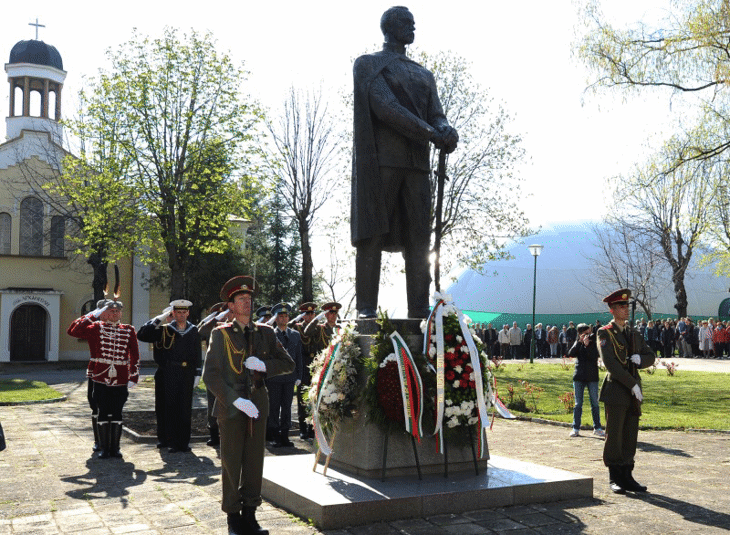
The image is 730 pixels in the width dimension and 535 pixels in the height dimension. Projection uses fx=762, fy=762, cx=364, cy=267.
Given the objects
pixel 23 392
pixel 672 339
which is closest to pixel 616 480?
pixel 23 392

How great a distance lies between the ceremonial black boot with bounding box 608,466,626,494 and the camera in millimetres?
7332

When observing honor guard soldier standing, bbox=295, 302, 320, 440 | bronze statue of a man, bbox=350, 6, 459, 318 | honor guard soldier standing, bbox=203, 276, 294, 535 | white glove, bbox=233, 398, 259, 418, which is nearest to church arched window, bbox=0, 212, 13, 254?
honor guard soldier standing, bbox=295, 302, 320, 440

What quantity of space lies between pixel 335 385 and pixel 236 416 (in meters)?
1.36

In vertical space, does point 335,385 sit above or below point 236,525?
Result: above

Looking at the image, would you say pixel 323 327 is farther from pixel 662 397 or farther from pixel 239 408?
pixel 662 397

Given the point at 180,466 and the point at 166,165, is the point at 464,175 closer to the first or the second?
the point at 166,165

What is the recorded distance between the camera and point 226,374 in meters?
5.98

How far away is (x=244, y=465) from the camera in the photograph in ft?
19.6

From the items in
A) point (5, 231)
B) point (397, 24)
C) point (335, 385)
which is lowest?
point (335, 385)

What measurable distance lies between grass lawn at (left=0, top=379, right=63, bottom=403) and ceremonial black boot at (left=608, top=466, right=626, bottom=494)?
13.8 meters

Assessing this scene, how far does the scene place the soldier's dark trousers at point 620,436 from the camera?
7482 mm

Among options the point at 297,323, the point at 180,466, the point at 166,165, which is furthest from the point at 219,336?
the point at 166,165

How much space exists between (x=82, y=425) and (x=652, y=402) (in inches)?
466

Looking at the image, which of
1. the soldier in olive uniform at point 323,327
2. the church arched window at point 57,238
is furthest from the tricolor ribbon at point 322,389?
the church arched window at point 57,238
